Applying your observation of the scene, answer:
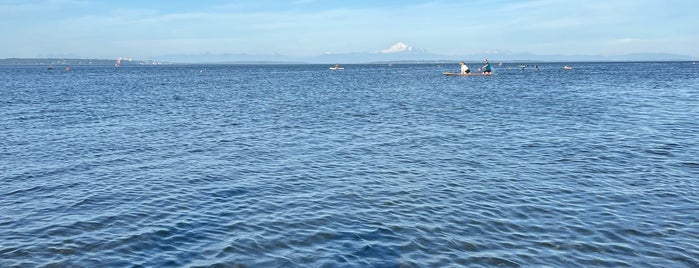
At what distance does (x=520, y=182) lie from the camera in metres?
22.6

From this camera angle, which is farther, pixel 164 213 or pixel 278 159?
pixel 278 159

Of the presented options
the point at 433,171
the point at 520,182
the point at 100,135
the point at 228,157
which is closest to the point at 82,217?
the point at 228,157

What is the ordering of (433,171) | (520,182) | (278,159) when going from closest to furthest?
(520,182) → (433,171) → (278,159)

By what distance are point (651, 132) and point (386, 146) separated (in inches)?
734

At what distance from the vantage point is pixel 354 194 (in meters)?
21.2

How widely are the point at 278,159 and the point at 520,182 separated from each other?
41.0ft

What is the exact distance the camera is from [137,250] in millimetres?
15289

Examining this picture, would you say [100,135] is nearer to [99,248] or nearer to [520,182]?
[99,248]

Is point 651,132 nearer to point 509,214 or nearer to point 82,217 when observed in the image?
point 509,214

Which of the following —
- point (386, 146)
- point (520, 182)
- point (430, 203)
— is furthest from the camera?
point (386, 146)

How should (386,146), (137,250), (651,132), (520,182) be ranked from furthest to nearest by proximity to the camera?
(651,132)
(386,146)
(520,182)
(137,250)

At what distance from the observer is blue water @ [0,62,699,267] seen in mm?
15133

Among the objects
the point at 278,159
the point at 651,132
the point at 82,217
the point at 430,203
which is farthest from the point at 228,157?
the point at 651,132

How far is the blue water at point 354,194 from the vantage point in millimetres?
15133
